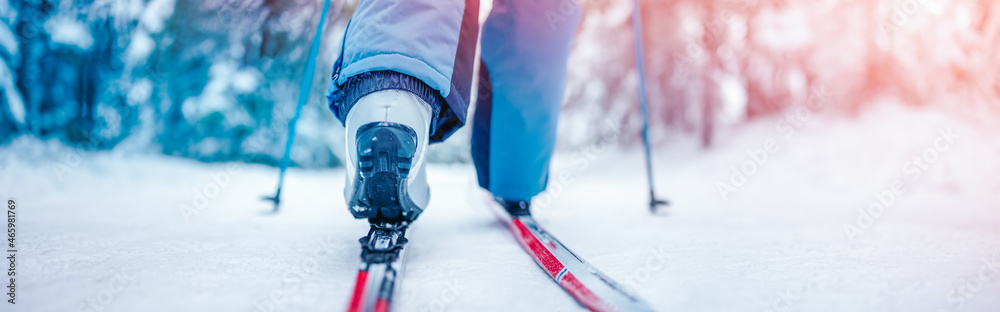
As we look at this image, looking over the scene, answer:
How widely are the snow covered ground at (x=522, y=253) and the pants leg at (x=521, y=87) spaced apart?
151 mm

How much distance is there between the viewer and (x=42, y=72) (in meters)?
1.78

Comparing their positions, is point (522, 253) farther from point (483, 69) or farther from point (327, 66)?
point (327, 66)

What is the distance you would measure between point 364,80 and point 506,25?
426 millimetres

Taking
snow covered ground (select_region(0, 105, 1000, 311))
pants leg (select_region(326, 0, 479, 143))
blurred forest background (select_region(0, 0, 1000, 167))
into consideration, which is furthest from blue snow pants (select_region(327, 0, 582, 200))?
blurred forest background (select_region(0, 0, 1000, 167))

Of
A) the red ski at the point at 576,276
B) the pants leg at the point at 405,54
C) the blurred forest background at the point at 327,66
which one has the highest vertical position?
the blurred forest background at the point at 327,66

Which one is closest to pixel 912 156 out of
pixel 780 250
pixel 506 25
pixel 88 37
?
pixel 780 250

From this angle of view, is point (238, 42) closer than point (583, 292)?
No

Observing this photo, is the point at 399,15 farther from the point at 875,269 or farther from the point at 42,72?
the point at 42,72

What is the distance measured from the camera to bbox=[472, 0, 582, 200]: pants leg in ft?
3.49

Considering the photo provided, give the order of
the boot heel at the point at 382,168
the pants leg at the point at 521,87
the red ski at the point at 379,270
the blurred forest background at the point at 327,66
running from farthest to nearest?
the blurred forest background at the point at 327,66 < the pants leg at the point at 521,87 < the boot heel at the point at 382,168 < the red ski at the point at 379,270

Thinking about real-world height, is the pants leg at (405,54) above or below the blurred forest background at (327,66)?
below

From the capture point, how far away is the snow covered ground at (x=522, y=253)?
0.60 m

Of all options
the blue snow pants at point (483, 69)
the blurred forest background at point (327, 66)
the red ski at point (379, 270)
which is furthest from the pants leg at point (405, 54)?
the blurred forest background at point (327, 66)

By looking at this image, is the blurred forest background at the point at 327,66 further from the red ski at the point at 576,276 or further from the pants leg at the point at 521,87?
the red ski at the point at 576,276
